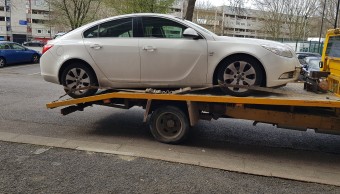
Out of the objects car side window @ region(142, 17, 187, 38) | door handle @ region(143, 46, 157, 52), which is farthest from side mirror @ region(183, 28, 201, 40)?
door handle @ region(143, 46, 157, 52)

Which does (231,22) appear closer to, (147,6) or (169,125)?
(147,6)

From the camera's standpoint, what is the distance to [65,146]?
5012mm

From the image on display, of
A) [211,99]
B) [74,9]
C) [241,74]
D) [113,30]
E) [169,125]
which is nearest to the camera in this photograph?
[211,99]

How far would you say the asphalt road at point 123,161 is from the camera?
380cm

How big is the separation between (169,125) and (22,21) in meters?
81.3

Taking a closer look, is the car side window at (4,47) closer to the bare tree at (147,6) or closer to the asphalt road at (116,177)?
the bare tree at (147,6)

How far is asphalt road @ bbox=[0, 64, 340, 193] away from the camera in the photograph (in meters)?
3.80

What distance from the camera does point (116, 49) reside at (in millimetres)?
5348

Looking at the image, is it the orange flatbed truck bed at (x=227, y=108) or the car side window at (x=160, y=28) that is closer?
the orange flatbed truck bed at (x=227, y=108)

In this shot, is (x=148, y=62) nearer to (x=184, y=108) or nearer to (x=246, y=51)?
(x=184, y=108)

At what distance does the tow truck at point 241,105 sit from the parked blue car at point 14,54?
14403 mm

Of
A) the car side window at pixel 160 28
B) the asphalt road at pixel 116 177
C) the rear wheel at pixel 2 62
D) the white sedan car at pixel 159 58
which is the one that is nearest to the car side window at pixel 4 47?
the rear wheel at pixel 2 62

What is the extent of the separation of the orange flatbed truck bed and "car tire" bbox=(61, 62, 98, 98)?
181 millimetres

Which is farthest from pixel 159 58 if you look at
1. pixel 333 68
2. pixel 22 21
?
pixel 22 21
